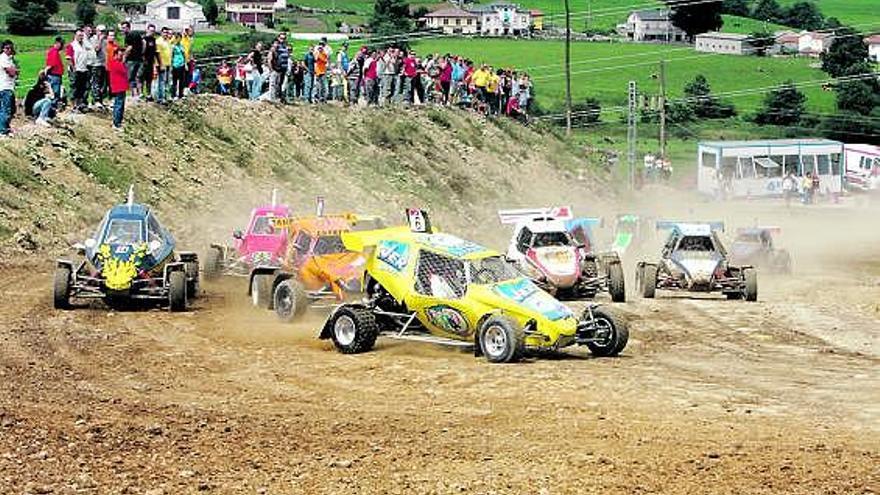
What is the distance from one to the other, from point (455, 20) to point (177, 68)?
109 m

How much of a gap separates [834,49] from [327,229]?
104 metres

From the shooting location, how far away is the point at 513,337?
20578mm

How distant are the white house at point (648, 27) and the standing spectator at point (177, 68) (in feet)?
343

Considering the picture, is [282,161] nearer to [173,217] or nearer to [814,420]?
[173,217]

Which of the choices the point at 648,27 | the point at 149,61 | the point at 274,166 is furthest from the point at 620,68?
the point at 149,61

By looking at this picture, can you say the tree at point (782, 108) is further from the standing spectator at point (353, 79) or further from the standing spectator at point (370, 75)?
the standing spectator at point (353, 79)

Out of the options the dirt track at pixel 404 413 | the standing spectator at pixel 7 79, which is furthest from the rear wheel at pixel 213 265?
the standing spectator at pixel 7 79

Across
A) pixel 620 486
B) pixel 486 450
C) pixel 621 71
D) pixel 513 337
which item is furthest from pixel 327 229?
pixel 621 71

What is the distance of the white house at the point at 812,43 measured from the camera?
5359 inches

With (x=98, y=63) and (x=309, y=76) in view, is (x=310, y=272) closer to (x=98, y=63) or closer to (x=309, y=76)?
(x=98, y=63)

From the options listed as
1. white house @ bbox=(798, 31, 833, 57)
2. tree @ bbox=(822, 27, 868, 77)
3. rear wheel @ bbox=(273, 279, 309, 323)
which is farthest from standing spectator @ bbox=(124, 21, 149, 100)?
white house @ bbox=(798, 31, 833, 57)

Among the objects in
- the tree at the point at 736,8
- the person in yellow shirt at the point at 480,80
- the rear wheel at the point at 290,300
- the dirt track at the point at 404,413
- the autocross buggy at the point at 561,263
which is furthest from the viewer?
the tree at the point at 736,8

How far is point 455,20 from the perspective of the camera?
5886 inches

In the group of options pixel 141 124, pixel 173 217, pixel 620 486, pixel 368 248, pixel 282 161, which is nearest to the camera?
pixel 620 486
